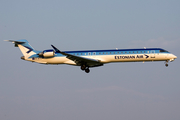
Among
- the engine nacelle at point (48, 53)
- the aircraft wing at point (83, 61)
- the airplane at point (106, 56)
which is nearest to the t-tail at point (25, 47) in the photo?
the engine nacelle at point (48, 53)

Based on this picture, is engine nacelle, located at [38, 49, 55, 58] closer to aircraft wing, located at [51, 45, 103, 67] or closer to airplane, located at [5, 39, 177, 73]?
airplane, located at [5, 39, 177, 73]

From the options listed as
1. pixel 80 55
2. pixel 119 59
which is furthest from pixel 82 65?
pixel 119 59

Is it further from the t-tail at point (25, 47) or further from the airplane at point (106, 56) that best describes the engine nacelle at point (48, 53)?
the t-tail at point (25, 47)

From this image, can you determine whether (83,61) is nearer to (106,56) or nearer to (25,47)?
(106,56)

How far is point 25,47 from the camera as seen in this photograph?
152ft

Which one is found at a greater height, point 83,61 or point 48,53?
point 48,53

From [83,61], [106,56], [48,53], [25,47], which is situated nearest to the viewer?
[106,56]

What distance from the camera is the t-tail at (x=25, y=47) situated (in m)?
45.7

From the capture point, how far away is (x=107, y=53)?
1655 inches

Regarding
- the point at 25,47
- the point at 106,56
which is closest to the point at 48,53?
the point at 25,47

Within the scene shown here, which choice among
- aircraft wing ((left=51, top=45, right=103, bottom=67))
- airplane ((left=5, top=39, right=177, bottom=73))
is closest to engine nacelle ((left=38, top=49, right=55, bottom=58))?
airplane ((left=5, top=39, right=177, bottom=73))

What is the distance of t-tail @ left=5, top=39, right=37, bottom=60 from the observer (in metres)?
45.7

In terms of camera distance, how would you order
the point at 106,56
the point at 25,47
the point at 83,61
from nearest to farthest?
the point at 106,56
the point at 83,61
the point at 25,47

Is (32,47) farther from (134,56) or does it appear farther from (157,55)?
(157,55)
